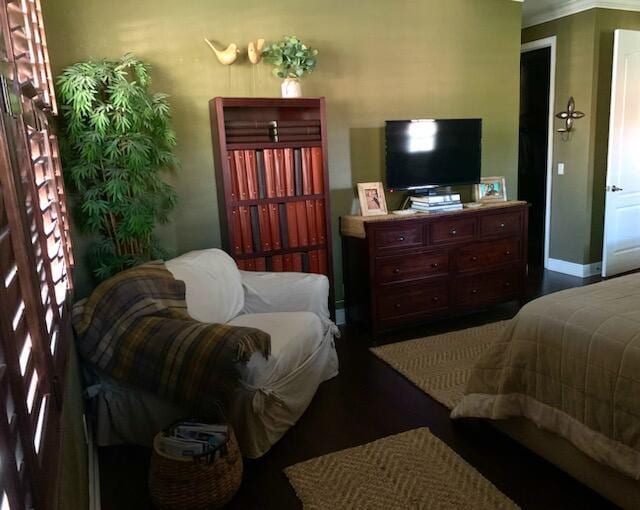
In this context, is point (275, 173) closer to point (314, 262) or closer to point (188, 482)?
point (314, 262)

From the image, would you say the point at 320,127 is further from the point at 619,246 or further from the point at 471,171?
the point at 619,246

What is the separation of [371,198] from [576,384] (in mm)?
2183

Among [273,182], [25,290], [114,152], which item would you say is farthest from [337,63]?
[25,290]

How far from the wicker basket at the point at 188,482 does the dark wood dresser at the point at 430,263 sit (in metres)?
1.84

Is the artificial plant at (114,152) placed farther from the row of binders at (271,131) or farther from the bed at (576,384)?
the bed at (576,384)

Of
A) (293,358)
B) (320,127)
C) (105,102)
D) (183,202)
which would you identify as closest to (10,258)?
(293,358)

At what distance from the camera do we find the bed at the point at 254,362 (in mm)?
2189

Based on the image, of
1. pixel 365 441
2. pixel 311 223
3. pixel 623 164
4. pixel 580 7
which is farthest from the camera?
pixel 623 164

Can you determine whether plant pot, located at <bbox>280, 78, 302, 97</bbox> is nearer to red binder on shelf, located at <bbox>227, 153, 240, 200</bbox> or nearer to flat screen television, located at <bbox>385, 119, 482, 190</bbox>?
red binder on shelf, located at <bbox>227, 153, 240, 200</bbox>

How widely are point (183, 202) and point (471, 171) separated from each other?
88.0 inches

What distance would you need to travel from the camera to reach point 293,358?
7.88 ft

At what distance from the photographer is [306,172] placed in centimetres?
340

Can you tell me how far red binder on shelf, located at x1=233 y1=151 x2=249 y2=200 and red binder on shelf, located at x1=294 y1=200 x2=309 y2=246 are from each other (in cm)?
37

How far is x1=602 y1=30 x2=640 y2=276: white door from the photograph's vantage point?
4379mm
